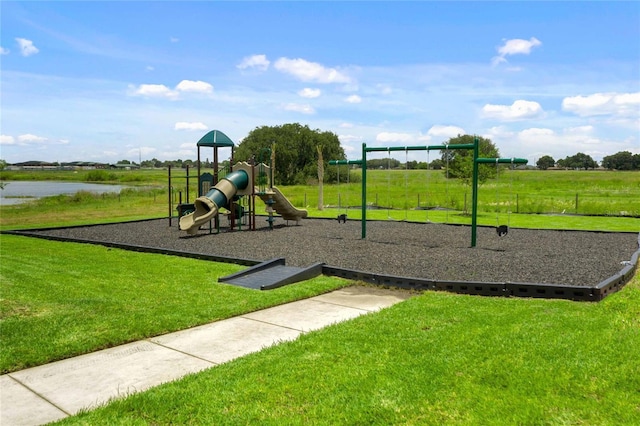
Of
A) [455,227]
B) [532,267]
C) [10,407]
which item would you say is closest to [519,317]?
[532,267]

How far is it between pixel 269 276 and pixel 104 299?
2.73m

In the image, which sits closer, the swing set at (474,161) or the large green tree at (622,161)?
the swing set at (474,161)

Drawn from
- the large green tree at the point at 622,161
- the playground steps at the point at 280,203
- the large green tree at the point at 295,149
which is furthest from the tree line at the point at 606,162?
the playground steps at the point at 280,203

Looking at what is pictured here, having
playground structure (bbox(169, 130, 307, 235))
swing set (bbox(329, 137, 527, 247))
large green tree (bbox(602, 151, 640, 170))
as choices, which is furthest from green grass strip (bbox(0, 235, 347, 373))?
large green tree (bbox(602, 151, 640, 170))

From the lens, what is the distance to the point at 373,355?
4652 mm

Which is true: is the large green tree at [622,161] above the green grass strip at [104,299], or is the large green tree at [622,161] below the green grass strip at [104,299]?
above

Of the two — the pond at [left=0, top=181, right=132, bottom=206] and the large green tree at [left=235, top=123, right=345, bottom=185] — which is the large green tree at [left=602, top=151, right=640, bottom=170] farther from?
the pond at [left=0, top=181, right=132, bottom=206]

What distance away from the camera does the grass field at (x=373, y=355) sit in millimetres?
3570

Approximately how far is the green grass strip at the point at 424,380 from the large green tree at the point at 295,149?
60.5m

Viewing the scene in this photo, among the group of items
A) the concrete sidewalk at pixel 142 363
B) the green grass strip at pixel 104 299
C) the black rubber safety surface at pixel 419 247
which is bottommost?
the concrete sidewalk at pixel 142 363

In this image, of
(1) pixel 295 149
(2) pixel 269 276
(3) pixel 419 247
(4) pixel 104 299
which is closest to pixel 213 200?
(3) pixel 419 247

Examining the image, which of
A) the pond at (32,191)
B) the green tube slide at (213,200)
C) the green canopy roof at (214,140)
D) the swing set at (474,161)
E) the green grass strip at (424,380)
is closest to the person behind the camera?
the green grass strip at (424,380)

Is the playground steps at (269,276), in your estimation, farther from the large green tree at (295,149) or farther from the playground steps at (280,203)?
the large green tree at (295,149)

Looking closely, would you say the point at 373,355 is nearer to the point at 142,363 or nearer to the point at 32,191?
the point at 142,363
